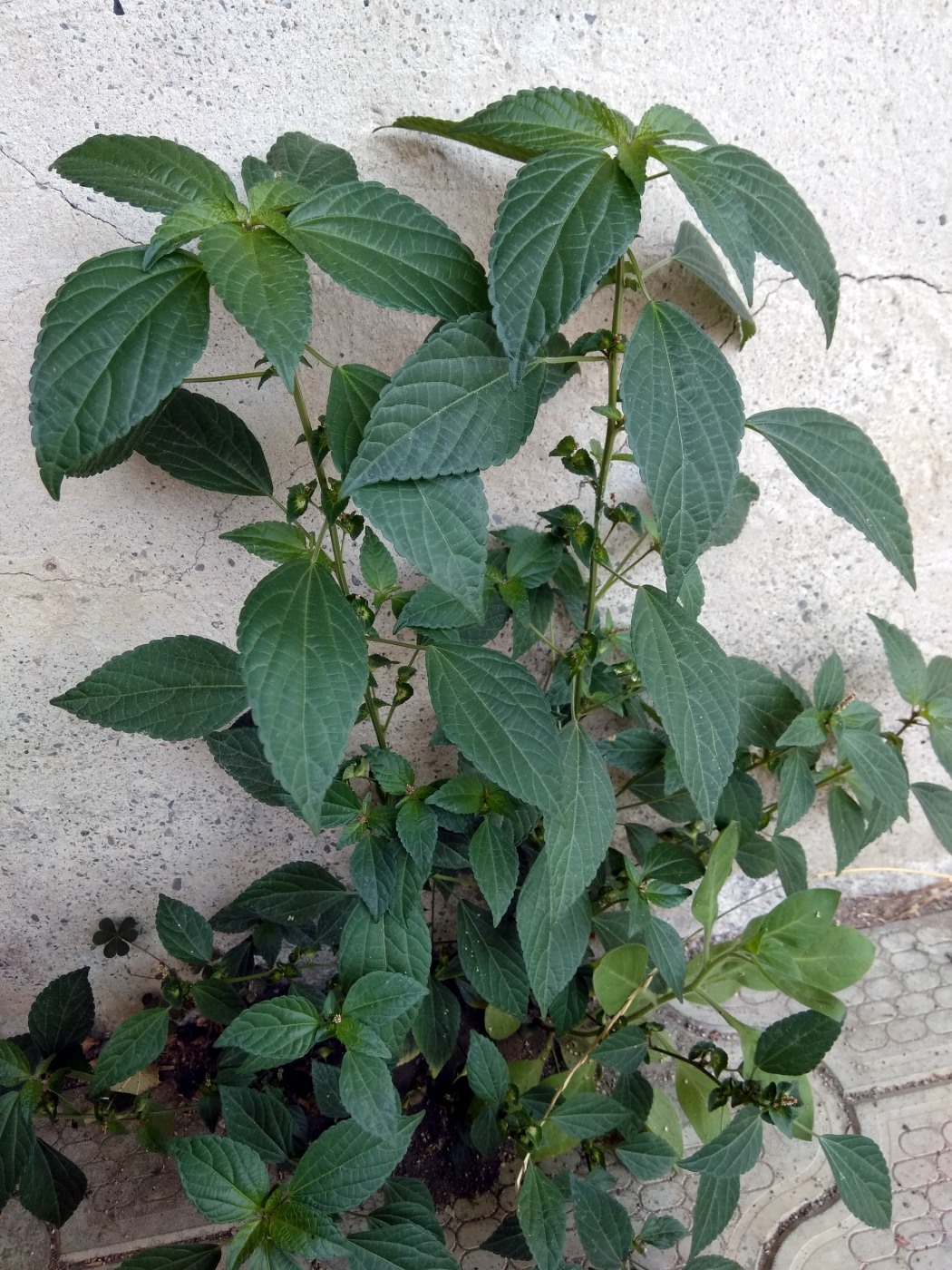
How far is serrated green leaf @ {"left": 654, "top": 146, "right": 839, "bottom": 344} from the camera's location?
76 cm

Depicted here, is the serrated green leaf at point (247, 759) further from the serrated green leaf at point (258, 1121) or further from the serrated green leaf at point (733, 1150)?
the serrated green leaf at point (733, 1150)

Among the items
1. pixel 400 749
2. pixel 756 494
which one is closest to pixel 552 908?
pixel 400 749

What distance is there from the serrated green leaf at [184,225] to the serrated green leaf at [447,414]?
0.21 metres

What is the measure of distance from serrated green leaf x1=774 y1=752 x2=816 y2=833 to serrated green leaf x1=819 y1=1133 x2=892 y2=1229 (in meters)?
0.41

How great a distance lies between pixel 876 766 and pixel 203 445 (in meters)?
1.03

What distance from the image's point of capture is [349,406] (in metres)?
0.85

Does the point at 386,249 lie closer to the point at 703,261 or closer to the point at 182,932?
the point at 703,261

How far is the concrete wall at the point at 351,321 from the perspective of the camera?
3.17ft

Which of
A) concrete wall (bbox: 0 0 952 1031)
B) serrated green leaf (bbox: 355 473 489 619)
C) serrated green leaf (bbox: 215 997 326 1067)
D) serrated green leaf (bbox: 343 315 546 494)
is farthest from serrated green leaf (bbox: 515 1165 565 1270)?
serrated green leaf (bbox: 343 315 546 494)

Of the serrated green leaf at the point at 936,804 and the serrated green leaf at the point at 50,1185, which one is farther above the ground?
the serrated green leaf at the point at 936,804

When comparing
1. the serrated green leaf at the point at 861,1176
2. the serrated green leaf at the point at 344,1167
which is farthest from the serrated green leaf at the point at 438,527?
the serrated green leaf at the point at 861,1176

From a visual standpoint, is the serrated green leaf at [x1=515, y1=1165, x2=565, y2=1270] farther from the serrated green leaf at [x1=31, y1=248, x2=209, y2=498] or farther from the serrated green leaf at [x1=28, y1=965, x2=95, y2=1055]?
the serrated green leaf at [x1=31, y1=248, x2=209, y2=498]

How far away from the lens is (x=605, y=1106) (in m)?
1.09

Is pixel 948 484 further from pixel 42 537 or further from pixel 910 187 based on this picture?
pixel 42 537
